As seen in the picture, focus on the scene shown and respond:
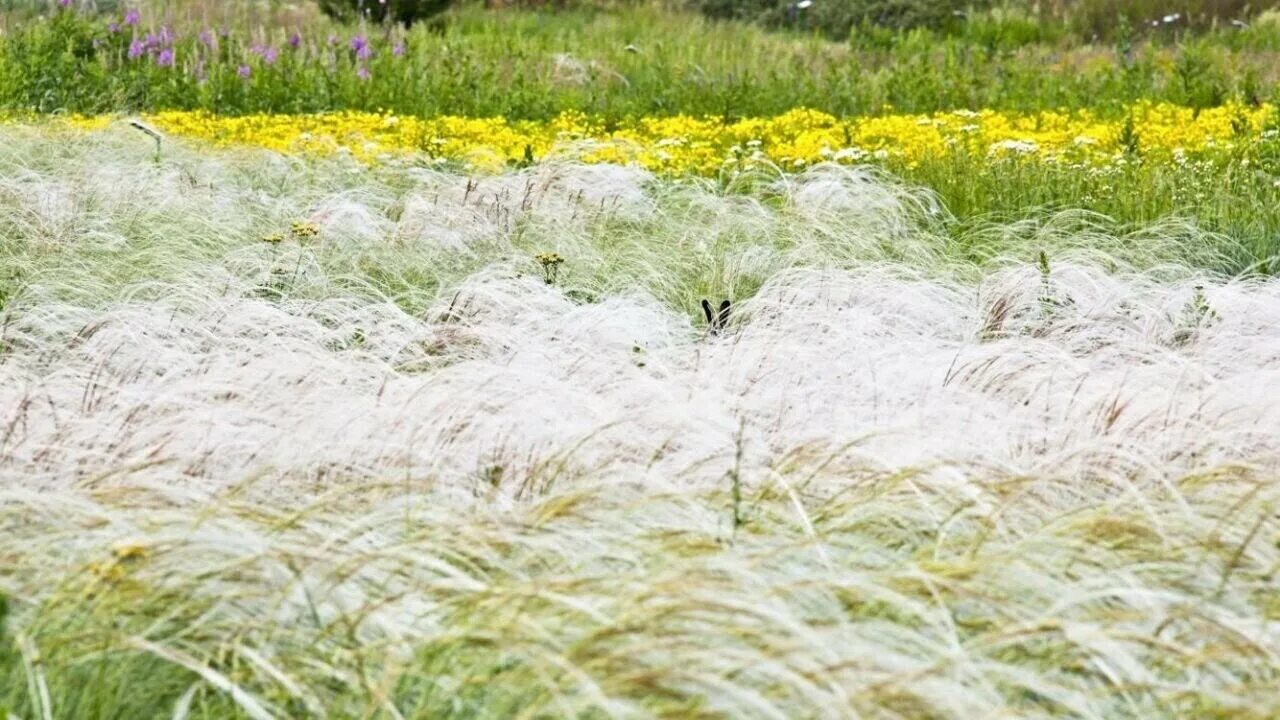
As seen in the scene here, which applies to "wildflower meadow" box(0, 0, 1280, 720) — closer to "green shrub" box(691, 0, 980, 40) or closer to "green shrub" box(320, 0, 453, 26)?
"green shrub" box(320, 0, 453, 26)

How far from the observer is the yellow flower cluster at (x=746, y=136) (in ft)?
24.9

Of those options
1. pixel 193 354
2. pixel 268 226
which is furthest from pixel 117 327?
Answer: pixel 268 226

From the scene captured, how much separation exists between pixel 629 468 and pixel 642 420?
0.36 meters

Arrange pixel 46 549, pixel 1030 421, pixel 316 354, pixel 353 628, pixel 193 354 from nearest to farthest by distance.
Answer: pixel 353 628, pixel 46 549, pixel 1030 421, pixel 316 354, pixel 193 354

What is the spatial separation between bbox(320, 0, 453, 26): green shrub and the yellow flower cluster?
6.51m

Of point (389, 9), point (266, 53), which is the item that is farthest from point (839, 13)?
point (266, 53)

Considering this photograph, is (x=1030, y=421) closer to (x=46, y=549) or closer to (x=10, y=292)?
(x=46, y=549)

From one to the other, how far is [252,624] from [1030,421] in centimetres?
187

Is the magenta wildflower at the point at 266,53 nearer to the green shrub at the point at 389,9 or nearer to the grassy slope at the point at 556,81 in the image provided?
the grassy slope at the point at 556,81

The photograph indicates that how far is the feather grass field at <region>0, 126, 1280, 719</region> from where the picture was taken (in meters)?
2.22

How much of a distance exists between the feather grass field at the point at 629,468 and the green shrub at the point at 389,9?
1017 cm

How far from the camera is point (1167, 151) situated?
7562 mm

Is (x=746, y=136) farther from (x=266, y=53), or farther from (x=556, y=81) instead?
(x=266, y=53)

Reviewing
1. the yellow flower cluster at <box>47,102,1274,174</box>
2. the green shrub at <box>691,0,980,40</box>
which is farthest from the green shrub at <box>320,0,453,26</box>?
the yellow flower cluster at <box>47,102,1274,174</box>
